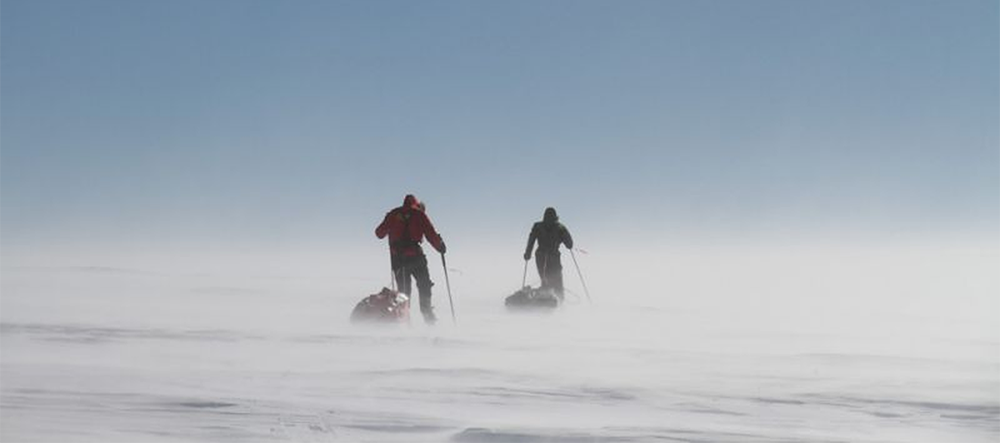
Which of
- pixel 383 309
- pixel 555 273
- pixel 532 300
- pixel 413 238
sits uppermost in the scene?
pixel 555 273

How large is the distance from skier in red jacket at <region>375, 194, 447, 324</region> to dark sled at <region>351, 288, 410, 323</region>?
0.61 metres

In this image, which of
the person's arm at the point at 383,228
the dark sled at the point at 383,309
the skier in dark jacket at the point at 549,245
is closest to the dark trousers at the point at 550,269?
the skier in dark jacket at the point at 549,245

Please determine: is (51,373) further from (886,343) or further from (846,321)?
(846,321)

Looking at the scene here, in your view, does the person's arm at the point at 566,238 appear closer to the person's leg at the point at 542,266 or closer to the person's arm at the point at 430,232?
the person's leg at the point at 542,266

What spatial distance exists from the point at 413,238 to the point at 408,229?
0.17m

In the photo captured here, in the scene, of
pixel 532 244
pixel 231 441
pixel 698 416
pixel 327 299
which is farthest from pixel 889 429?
pixel 327 299

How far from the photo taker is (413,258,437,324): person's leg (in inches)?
523

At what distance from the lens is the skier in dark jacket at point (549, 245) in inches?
726

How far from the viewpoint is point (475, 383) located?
21.1 feet

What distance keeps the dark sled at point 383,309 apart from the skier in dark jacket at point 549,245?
19.9ft

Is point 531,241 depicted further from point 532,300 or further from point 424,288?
point 424,288

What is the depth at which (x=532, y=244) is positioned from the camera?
1855 centimetres

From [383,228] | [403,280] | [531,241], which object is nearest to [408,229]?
[383,228]

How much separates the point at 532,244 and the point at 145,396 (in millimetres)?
13639
